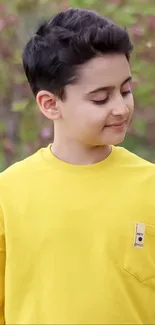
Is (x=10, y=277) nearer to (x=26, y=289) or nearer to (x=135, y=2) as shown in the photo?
(x=26, y=289)

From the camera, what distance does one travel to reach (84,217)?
6.79ft

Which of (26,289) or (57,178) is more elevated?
(57,178)

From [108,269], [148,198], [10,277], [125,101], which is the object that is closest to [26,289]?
Answer: [10,277]

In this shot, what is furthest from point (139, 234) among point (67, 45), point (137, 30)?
point (137, 30)

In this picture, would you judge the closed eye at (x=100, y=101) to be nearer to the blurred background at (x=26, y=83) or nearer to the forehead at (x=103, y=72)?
the forehead at (x=103, y=72)

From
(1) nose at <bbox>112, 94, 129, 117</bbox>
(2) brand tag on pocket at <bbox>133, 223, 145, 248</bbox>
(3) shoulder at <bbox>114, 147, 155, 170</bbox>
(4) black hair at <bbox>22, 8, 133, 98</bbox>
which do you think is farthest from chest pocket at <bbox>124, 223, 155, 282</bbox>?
(4) black hair at <bbox>22, 8, 133, 98</bbox>

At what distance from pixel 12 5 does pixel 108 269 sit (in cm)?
207

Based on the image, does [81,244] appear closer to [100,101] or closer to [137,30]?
[100,101]

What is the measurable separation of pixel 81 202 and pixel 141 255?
0.67 feet

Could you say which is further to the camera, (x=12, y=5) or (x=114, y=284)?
(x=12, y=5)

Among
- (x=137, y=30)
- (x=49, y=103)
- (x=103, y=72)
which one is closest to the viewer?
(x=103, y=72)

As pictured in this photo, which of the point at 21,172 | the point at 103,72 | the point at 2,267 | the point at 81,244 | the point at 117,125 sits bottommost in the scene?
the point at 2,267

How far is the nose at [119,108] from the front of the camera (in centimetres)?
201

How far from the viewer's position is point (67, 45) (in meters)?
2.04
